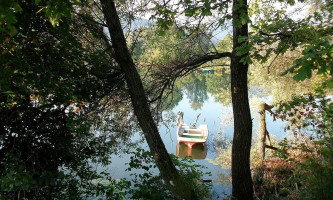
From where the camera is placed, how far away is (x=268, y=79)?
31.6ft

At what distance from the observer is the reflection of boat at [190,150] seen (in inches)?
454

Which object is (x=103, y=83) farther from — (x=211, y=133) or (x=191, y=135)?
(x=211, y=133)

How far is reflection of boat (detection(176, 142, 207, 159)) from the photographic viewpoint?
11.5 meters

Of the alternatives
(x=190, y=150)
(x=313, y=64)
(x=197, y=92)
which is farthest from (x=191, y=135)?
(x=197, y=92)

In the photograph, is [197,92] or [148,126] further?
[197,92]

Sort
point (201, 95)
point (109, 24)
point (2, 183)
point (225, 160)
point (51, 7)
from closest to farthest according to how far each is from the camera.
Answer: point (51, 7) < point (2, 183) < point (109, 24) < point (225, 160) < point (201, 95)

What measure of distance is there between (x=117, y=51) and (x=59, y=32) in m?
0.80

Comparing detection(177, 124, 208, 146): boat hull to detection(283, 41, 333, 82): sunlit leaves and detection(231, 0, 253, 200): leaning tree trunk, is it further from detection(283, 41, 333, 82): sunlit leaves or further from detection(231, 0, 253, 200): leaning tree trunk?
detection(283, 41, 333, 82): sunlit leaves

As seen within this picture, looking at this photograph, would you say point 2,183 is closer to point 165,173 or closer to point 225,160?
point 165,173

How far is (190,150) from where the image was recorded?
12070 mm

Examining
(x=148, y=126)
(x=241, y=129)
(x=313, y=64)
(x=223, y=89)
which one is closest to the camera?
(x=313, y=64)

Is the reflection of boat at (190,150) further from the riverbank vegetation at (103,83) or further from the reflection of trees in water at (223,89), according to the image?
the riverbank vegetation at (103,83)

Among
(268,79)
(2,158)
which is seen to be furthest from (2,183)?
(268,79)

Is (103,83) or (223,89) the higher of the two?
(223,89)
